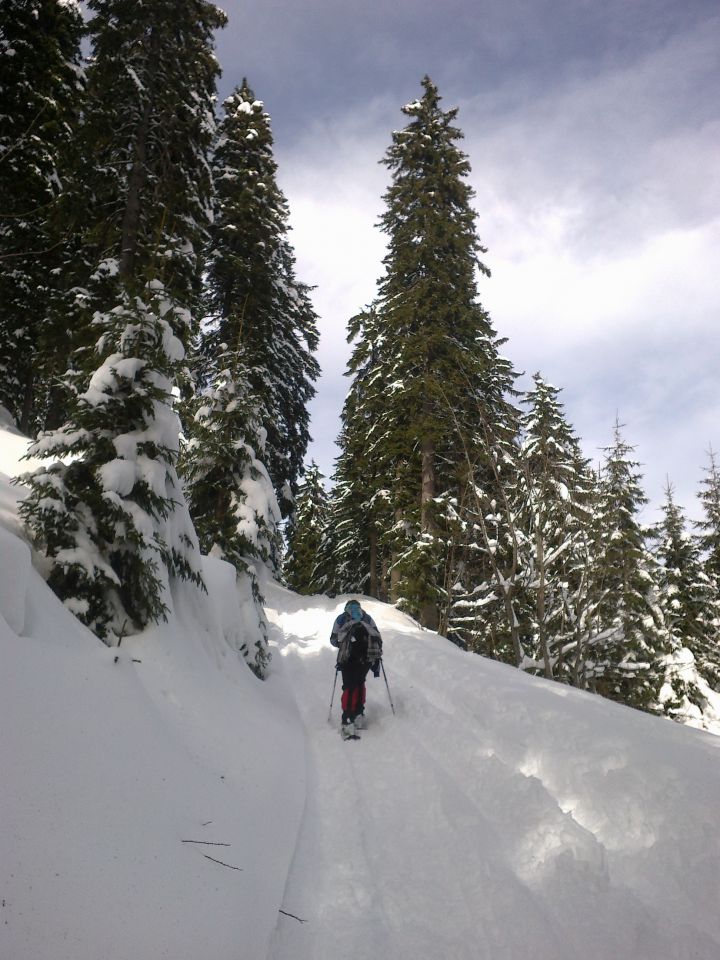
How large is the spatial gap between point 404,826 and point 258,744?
6.34 ft

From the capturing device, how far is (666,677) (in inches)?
691

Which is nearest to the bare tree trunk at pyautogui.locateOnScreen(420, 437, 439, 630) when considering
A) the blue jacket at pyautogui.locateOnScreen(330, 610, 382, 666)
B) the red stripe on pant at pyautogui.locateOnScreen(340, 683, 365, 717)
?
the blue jacket at pyautogui.locateOnScreen(330, 610, 382, 666)

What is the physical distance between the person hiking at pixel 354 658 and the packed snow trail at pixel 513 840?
61 centimetres

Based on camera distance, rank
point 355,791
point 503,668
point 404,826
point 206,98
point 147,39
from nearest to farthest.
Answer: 1. point 404,826
2. point 355,791
3. point 503,668
4. point 147,39
5. point 206,98

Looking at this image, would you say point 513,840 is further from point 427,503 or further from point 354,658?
point 427,503

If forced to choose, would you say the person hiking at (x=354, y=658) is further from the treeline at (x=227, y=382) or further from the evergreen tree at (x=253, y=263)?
the evergreen tree at (x=253, y=263)

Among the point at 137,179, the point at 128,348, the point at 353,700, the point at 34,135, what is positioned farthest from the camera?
the point at 137,179

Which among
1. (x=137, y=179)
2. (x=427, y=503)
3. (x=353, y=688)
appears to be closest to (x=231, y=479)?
(x=427, y=503)

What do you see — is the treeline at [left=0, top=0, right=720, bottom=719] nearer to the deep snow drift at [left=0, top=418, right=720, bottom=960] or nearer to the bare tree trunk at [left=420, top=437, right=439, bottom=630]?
the bare tree trunk at [left=420, top=437, right=439, bottom=630]

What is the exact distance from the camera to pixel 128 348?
6.12 m

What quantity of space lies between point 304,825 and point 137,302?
619 centimetres

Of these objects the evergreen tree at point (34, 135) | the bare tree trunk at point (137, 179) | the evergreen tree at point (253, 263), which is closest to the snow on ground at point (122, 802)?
the bare tree trunk at point (137, 179)

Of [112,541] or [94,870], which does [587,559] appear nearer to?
[112,541]

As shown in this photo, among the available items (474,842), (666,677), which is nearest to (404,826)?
(474,842)
